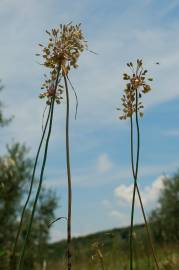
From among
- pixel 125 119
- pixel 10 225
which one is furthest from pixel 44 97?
pixel 10 225

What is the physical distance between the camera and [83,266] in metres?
13.9

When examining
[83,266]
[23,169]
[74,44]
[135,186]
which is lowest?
[135,186]

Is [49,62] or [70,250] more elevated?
[49,62]

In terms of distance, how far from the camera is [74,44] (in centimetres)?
307

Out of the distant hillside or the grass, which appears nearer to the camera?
the distant hillside

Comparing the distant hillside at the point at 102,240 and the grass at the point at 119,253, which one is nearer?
the distant hillside at the point at 102,240

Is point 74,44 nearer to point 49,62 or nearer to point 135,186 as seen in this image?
point 49,62

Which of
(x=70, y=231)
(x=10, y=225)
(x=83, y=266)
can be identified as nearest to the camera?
(x=70, y=231)

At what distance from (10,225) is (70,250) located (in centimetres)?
3838

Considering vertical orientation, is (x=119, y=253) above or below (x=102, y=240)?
above

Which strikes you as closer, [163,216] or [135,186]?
[135,186]

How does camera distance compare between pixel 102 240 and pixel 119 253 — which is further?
pixel 119 253

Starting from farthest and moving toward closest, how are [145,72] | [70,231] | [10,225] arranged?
1. [10,225]
2. [145,72]
3. [70,231]

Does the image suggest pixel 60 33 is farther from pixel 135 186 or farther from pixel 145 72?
pixel 135 186
